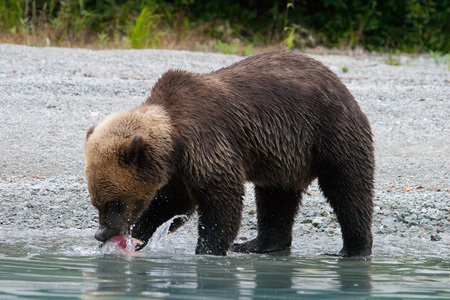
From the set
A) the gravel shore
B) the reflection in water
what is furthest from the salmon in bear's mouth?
the gravel shore

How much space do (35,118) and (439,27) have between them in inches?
547

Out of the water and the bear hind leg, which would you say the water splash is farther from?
the bear hind leg

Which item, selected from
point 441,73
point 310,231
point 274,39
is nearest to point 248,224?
point 310,231

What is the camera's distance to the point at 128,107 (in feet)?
36.7

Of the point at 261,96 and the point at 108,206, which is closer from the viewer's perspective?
the point at 108,206

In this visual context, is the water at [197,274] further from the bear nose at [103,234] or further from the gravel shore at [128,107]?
the gravel shore at [128,107]

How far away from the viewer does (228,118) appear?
5.77m

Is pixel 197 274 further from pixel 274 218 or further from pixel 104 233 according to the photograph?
pixel 274 218

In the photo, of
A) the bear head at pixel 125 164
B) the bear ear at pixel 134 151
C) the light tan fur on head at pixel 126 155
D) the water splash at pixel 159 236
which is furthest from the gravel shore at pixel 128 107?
the bear ear at pixel 134 151

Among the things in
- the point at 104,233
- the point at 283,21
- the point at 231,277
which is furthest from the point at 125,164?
the point at 283,21

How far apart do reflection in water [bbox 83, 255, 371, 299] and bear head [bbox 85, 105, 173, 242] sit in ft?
1.17

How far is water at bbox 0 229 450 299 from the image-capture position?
13.9 feet

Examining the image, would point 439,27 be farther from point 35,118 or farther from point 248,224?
point 248,224

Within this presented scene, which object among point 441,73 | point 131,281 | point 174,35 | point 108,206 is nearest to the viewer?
point 131,281
